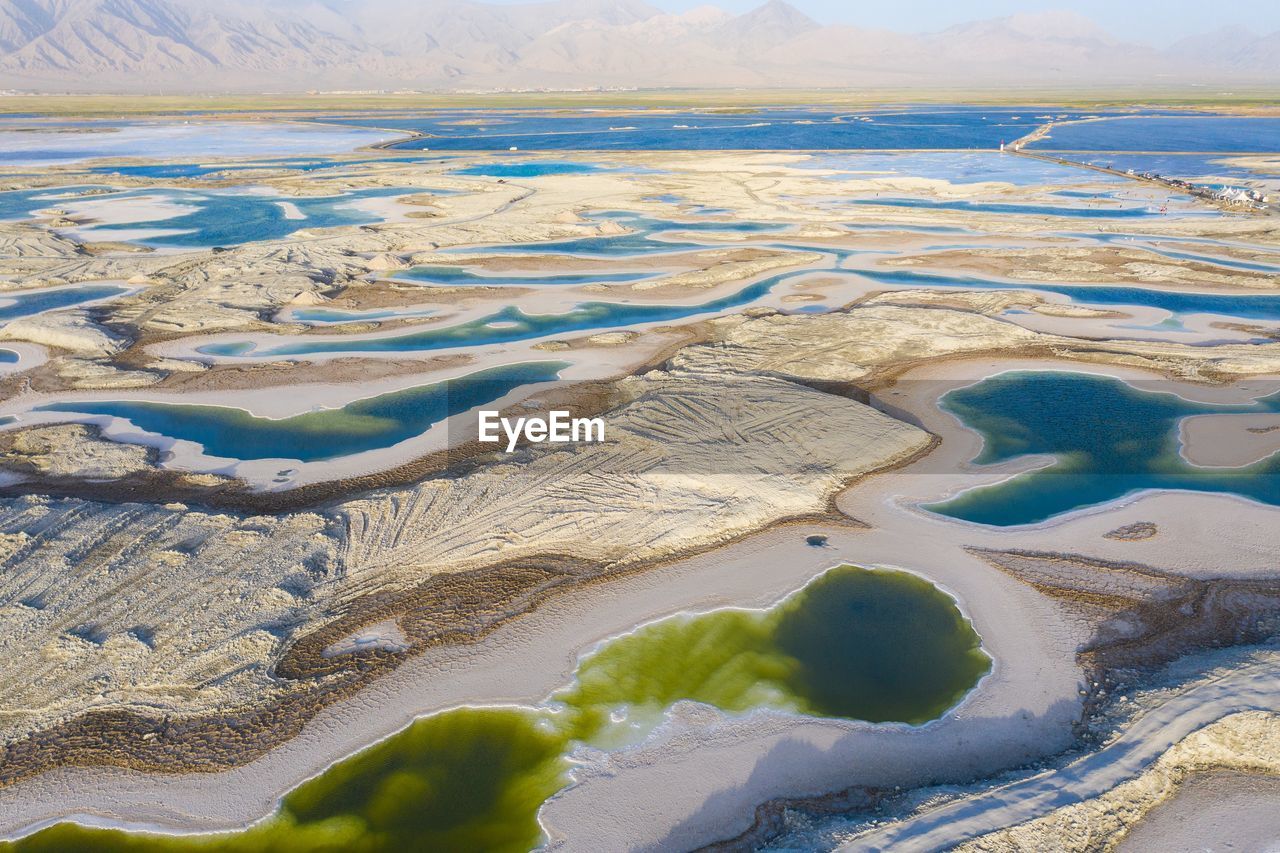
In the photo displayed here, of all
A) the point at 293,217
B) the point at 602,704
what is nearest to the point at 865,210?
the point at 293,217

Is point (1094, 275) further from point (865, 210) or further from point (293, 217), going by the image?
point (293, 217)

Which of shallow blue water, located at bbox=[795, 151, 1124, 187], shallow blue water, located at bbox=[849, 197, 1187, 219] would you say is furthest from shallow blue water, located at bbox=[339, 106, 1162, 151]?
shallow blue water, located at bbox=[849, 197, 1187, 219]

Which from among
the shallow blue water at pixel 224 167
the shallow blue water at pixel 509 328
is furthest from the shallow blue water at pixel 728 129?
the shallow blue water at pixel 509 328

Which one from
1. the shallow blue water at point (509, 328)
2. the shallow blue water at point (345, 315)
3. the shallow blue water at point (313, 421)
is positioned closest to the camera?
the shallow blue water at point (313, 421)

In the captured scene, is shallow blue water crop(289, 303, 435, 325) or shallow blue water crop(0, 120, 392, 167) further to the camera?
shallow blue water crop(0, 120, 392, 167)

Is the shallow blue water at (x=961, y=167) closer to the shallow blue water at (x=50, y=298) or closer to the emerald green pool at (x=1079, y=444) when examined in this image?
the emerald green pool at (x=1079, y=444)

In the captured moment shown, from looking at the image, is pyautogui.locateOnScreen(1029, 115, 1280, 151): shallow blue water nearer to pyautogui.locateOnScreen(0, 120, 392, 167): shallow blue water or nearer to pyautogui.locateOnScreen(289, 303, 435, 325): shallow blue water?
pyautogui.locateOnScreen(289, 303, 435, 325): shallow blue water
